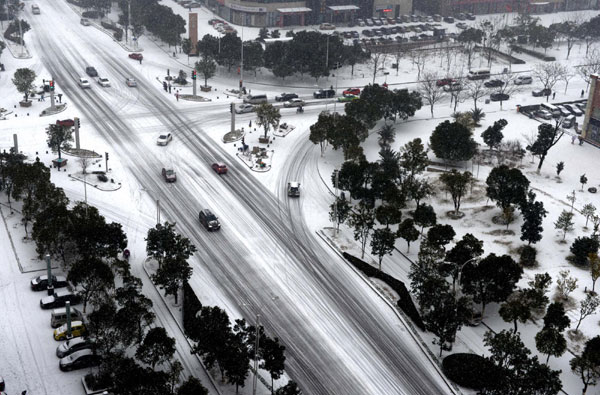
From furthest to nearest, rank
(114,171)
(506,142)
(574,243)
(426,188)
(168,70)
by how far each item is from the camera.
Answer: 1. (168,70)
2. (506,142)
3. (114,171)
4. (426,188)
5. (574,243)

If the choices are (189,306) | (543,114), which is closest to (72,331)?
→ (189,306)

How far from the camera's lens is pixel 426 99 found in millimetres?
135625

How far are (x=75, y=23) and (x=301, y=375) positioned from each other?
139m

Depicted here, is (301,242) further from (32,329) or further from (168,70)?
(168,70)

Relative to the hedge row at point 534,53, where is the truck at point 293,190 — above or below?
below

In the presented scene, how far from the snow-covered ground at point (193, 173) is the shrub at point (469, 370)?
293 cm

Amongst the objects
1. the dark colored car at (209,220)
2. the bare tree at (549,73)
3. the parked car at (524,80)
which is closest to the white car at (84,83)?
the dark colored car at (209,220)

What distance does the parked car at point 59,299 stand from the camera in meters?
68.2

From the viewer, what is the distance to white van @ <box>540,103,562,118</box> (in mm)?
127938

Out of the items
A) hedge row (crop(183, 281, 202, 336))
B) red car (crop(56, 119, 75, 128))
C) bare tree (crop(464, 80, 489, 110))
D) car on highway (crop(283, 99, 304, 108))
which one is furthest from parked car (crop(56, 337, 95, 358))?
bare tree (crop(464, 80, 489, 110))

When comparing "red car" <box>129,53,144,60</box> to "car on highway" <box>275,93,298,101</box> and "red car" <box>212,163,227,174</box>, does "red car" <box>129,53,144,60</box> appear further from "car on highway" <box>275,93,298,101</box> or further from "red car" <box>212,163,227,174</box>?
"red car" <box>212,163,227,174</box>

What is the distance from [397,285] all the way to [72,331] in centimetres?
3237

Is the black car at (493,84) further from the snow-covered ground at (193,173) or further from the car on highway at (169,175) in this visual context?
the car on highway at (169,175)

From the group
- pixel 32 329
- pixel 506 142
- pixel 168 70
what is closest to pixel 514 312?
pixel 32 329
